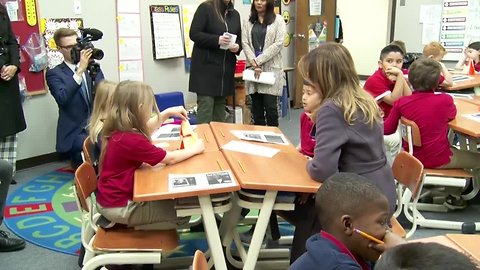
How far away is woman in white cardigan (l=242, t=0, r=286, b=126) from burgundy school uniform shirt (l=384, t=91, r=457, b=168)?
1.62 m

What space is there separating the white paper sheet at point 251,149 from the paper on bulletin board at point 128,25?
2898 millimetres

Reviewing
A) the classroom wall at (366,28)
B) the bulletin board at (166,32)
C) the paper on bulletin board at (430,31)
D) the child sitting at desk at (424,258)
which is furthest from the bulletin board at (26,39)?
the classroom wall at (366,28)

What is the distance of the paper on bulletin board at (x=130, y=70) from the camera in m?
5.00

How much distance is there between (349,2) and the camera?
28.9 ft

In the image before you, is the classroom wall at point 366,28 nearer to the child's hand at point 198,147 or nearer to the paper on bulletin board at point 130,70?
the paper on bulletin board at point 130,70

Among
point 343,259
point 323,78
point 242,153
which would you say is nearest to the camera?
point 343,259

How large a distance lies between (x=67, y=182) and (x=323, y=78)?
273 cm

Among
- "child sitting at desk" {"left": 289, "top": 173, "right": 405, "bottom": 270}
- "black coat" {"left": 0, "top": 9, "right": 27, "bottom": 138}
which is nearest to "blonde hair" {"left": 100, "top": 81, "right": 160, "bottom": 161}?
"child sitting at desk" {"left": 289, "top": 173, "right": 405, "bottom": 270}

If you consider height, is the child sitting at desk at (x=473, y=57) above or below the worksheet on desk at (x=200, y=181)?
above

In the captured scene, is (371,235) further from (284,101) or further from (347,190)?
(284,101)

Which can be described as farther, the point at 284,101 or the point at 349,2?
the point at 349,2

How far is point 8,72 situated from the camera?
3.68 m

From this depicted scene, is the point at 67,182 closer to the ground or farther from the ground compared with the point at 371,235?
closer to the ground

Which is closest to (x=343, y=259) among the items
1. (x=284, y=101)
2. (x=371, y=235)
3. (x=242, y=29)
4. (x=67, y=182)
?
(x=371, y=235)
